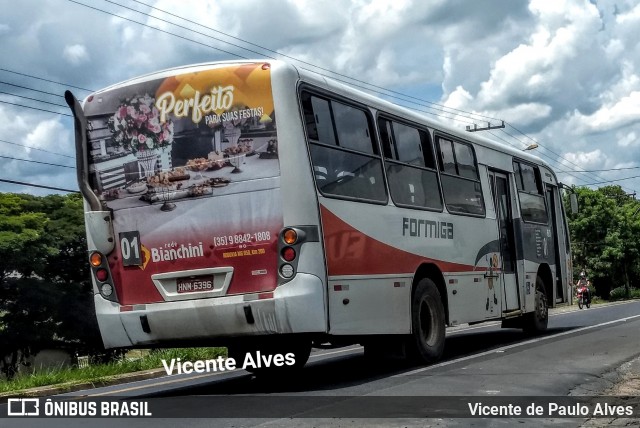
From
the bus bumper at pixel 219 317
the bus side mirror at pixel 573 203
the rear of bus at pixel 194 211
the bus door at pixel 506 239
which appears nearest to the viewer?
the bus bumper at pixel 219 317

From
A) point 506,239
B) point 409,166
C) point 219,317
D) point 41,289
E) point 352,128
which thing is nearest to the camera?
point 219,317

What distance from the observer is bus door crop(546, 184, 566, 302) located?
18594 millimetres

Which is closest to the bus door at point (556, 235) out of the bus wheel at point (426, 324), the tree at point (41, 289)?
the bus wheel at point (426, 324)

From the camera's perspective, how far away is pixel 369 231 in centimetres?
1056

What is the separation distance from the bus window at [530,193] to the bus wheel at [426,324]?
16.1 ft

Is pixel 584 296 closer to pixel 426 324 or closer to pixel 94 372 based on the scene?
pixel 426 324

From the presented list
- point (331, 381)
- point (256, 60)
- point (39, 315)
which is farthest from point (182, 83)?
point (39, 315)

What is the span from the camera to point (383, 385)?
32.6 ft

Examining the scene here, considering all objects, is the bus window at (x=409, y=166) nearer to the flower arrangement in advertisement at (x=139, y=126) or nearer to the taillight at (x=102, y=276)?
the flower arrangement in advertisement at (x=139, y=126)

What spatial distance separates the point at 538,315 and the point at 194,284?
957 cm

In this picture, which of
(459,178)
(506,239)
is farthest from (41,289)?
(459,178)

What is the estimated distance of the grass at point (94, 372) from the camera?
1308cm

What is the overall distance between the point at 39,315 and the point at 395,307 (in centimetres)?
2855

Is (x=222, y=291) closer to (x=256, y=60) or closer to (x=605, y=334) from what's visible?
(x=256, y=60)
